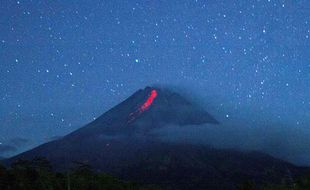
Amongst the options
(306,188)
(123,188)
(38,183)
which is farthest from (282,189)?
(38,183)

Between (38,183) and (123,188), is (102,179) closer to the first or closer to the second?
(123,188)

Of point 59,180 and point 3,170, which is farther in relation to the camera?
point 59,180

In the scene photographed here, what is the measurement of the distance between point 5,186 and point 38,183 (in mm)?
4832

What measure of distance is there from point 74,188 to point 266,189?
27.6 metres

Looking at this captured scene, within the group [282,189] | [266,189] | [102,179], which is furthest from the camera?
[102,179]

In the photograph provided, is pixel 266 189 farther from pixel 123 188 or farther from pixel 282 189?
pixel 123 188

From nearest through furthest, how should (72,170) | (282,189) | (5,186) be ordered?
(5,186)
(282,189)
(72,170)

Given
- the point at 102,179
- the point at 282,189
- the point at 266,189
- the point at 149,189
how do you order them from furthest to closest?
the point at 149,189, the point at 102,179, the point at 266,189, the point at 282,189

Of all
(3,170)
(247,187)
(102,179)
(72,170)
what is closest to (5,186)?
(3,170)

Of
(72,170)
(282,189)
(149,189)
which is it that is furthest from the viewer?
(149,189)

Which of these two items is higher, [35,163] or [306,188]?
[35,163]

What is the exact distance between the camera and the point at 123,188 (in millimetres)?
90812

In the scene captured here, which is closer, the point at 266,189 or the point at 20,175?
the point at 20,175

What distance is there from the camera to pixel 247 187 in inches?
3228
